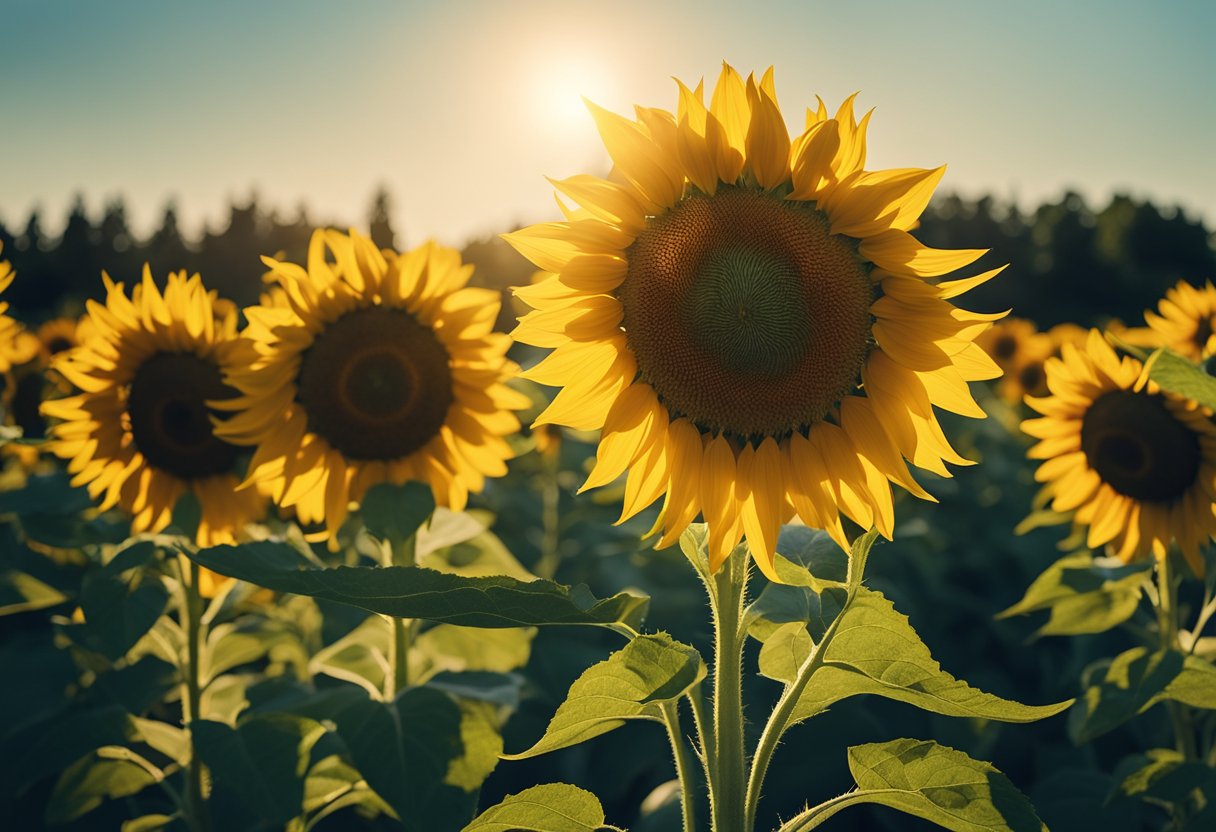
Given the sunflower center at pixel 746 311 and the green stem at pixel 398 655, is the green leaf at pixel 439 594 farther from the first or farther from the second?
the green stem at pixel 398 655

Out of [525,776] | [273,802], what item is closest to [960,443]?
[525,776]

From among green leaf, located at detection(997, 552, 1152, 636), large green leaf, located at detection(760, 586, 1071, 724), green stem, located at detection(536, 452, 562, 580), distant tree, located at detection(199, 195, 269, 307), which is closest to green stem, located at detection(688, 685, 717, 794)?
large green leaf, located at detection(760, 586, 1071, 724)

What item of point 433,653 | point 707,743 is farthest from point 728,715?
point 433,653

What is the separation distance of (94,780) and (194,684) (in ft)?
1.46

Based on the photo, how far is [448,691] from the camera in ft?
8.14

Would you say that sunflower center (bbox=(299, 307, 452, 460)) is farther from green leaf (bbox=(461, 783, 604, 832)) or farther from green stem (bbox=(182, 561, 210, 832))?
green leaf (bbox=(461, 783, 604, 832))

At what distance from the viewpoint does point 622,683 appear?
165 centimetres

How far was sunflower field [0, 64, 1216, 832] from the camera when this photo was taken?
1787 millimetres

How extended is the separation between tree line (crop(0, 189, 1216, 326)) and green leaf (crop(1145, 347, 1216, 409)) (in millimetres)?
43546

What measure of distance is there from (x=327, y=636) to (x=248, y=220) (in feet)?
223

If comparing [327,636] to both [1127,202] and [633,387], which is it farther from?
A: [1127,202]

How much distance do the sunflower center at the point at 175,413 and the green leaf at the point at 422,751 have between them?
148 centimetres

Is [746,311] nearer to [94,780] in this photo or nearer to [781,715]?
[781,715]

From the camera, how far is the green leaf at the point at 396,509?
8.91 ft
